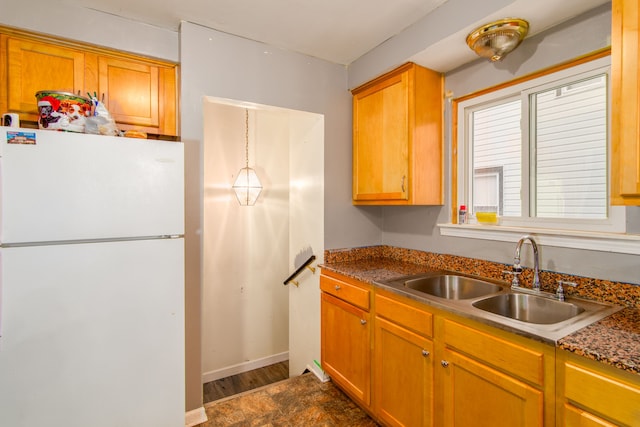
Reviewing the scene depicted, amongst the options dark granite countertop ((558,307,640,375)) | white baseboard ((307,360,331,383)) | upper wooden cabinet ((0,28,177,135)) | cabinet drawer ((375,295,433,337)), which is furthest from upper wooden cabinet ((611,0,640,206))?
upper wooden cabinet ((0,28,177,135))

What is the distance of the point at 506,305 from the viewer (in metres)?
1.64

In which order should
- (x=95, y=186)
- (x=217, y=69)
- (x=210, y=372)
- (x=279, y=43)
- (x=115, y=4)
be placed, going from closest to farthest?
(x=95, y=186), (x=115, y=4), (x=217, y=69), (x=279, y=43), (x=210, y=372)

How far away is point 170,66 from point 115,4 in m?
0.41

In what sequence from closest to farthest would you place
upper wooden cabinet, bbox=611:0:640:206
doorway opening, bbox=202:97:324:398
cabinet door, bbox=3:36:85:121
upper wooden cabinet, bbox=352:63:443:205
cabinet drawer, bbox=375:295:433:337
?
upper wooden cabinet, bbox=611:0:640:206
cabinet drawer, bbox=375:295:433:337
cabinet door, bbox=3:36:85:121
upper wooden cabinet, bbox=352:63:443:205
doorway opening, bbox=202:97:324:398

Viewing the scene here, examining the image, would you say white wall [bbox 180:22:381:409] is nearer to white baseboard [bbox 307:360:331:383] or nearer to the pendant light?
white baseboard [bbox 307:360:331:383]

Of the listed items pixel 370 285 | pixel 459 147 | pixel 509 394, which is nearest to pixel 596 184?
pixel 459 147

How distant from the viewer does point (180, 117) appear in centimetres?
198

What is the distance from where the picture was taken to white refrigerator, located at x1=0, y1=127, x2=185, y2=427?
125cm

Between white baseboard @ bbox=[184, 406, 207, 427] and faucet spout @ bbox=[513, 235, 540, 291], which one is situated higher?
faucet spout @ bbox=[513, 235, 540, 291]

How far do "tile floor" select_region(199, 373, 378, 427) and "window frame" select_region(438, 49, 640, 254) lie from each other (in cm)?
138

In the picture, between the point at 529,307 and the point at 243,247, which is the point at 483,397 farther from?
the point at 243,247

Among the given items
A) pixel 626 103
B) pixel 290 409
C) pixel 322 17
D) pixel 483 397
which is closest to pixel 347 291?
pixel 290 409

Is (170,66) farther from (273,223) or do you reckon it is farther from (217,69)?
(273,223)

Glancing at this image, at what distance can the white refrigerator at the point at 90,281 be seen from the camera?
125cm
